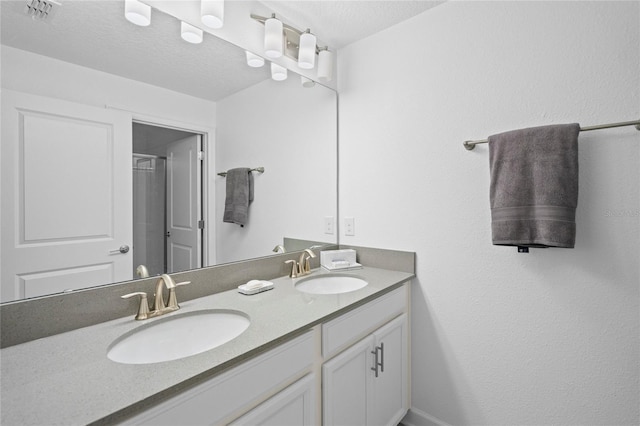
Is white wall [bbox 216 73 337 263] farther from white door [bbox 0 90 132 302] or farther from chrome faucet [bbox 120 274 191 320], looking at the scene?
white door [bbox 0 90 132 302]

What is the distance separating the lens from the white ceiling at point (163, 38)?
95 cm

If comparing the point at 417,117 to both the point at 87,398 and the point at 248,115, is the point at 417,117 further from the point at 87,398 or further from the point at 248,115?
the point at 87,398

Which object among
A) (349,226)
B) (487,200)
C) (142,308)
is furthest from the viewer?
(349,226)

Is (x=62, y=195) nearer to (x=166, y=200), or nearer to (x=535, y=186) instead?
(x=166, y=200)

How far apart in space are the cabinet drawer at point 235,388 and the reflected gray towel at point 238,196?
0.72 meters

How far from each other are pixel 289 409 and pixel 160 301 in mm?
598

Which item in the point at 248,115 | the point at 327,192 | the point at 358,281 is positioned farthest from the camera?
the point at 327,192

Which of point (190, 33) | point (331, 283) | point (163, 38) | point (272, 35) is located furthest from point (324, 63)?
point (331, 283)

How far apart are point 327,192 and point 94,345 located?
4.66ft

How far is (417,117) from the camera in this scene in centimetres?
171

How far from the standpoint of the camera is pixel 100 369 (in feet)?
2.54

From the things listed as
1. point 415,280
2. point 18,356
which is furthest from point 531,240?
point 18,356

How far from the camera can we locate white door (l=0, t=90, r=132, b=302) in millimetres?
902

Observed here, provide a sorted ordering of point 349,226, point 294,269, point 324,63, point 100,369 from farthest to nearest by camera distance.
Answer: point 349,226 → point 324,63 → point 294,269 → point 100,369
